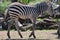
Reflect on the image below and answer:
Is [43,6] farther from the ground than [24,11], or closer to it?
farther from the ground

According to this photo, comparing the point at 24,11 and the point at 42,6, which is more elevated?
the point at 42,6

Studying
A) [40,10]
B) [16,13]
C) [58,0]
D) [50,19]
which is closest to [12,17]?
[16,13]

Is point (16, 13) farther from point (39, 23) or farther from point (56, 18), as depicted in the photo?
point (56, 18)

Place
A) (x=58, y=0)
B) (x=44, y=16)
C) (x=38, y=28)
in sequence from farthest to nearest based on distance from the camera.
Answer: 1. (x=58, y=0)
2. (x=44, y=16)
3. (x=38, y=28)

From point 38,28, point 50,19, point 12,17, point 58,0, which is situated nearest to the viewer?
point 12,17

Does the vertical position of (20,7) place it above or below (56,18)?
above

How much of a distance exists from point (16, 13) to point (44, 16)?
303 inches

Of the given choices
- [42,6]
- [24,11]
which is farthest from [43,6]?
[24,11]

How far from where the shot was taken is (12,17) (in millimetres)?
11086

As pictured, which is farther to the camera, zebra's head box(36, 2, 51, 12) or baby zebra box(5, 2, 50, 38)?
zebra's head box(36, 2, 51, 12)

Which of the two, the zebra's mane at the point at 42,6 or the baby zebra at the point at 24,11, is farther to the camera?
the zebra's mane at the point at 42,6

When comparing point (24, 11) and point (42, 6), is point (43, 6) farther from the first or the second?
point (24, 11)

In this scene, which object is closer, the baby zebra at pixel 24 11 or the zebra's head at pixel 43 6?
the baby zebra at pixel 24 11

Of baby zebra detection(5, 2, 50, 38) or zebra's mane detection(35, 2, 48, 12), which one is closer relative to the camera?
baby zebra detection(5, 2, 50, 38)
